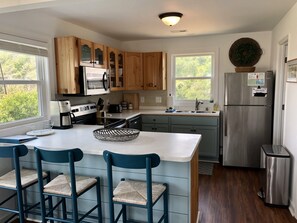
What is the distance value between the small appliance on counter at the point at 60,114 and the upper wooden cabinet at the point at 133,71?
1829 millimetres

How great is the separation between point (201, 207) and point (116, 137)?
1.39 m

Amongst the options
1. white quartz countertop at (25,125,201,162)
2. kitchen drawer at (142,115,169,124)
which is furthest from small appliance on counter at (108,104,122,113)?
white quartz countertop at (25,125,201,162)

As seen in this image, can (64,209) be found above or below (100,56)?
below

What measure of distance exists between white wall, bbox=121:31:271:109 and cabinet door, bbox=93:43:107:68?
1430 mm

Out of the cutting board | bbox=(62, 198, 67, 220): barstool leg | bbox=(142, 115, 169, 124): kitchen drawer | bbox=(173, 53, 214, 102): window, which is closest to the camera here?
bbox=(62, 198, 67, 220): barstool leg

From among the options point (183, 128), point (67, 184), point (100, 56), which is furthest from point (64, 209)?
point (183, 128)

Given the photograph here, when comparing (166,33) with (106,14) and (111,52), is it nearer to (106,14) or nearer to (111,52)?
(111,52)

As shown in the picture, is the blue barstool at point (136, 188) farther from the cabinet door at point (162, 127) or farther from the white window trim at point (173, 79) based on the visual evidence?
the white window trim at point (173, 79)

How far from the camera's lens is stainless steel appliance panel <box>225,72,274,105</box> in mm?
3838

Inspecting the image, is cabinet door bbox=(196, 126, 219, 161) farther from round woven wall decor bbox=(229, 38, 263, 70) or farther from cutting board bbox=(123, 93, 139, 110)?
cutting board bbox=(123, 93, 139, 110)

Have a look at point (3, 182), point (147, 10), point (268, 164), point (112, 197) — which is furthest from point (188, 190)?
point (147, 10)

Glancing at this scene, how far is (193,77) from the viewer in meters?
4.91

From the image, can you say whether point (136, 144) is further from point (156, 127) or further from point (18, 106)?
point (156, 127)

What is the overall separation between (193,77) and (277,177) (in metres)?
2.60
